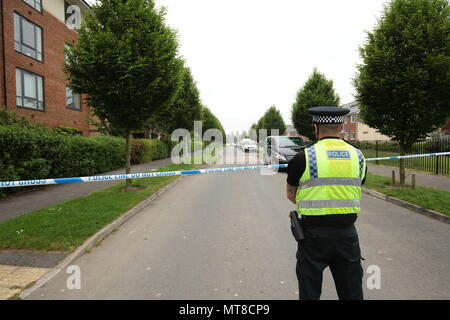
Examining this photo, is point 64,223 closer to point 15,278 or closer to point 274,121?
point 15,278

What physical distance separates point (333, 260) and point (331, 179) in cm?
65

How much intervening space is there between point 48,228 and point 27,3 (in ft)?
62.8

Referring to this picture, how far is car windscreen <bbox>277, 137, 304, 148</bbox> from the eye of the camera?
15383 mm

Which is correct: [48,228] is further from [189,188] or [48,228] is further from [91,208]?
[189,188]

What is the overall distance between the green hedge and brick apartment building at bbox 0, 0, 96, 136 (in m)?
3.97

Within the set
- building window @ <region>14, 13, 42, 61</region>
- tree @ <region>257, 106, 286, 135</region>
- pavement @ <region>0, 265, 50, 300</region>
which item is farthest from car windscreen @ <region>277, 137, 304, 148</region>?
tree @ <region>257, 106, 286, 135</region>

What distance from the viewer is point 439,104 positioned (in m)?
9.18

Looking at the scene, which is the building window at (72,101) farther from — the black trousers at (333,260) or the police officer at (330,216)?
the black trousers at (333,260)

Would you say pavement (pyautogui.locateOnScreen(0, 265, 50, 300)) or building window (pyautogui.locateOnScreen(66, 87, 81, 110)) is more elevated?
building window (pyautogui.locateOnScreen(66, 87, 81, 110))

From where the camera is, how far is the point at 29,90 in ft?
60.8

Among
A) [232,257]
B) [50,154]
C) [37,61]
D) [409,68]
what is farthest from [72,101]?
[232,257]

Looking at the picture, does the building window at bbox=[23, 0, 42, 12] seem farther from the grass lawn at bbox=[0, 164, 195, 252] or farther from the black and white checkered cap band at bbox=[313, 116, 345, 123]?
the black and white checkered cap band at bbox=[313, 116, 345, 123]

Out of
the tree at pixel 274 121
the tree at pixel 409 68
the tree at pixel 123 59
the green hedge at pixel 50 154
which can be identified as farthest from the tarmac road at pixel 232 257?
the tree at pixel 274 121

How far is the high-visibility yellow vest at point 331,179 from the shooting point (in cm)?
233
